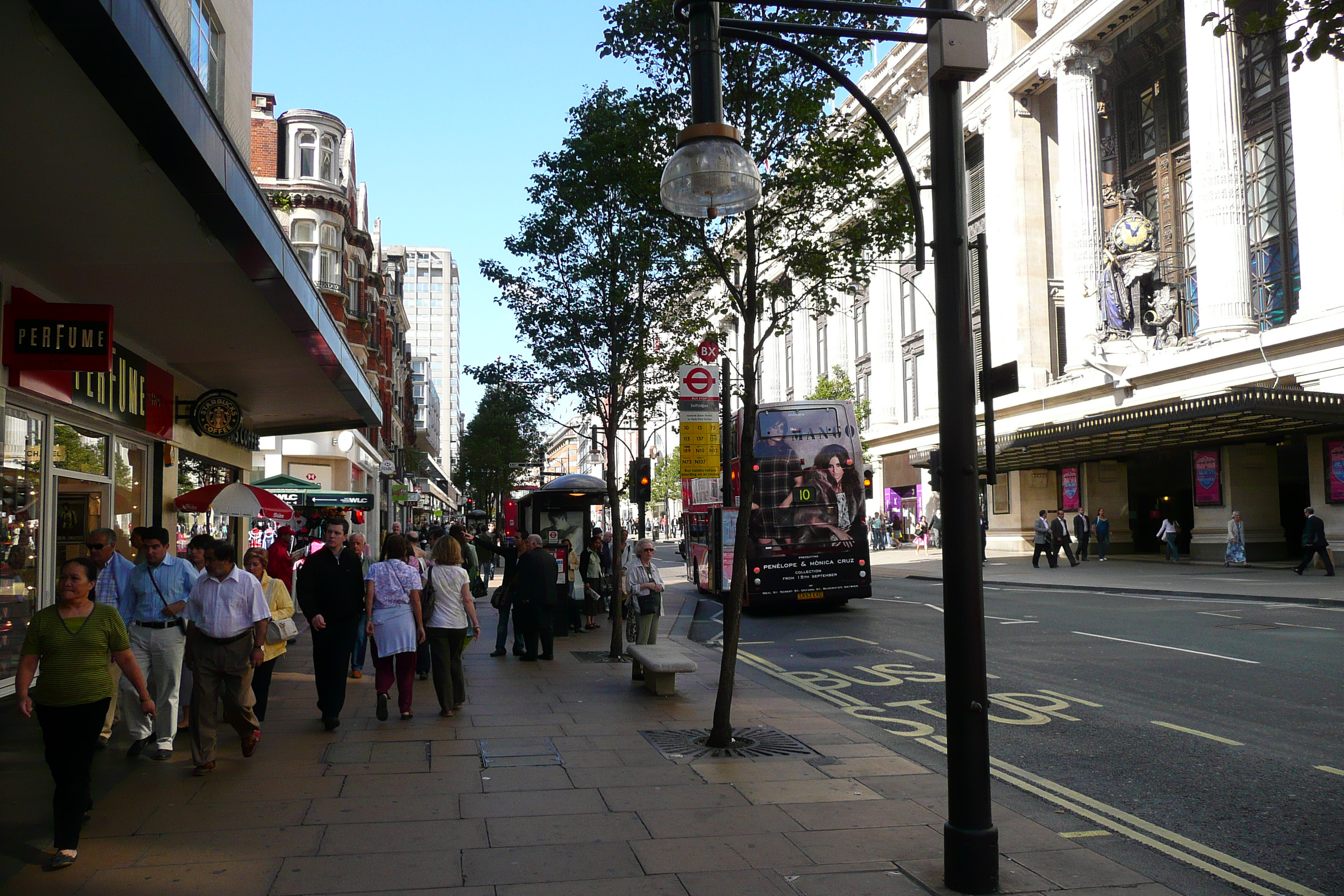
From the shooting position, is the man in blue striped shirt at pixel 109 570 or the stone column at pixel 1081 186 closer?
the man in blue striped shirt at pixel 109 570

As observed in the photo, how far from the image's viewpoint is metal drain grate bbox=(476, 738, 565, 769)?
7.82m

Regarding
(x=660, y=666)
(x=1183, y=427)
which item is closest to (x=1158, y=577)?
(x=1183, y=427)

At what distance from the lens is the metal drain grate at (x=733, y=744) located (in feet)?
26.7

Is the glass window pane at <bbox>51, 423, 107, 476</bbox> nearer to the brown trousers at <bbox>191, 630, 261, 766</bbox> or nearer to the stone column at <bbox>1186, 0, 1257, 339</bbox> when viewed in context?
the brown trousers at <bbox>191, 630, 261, 766</bbox>

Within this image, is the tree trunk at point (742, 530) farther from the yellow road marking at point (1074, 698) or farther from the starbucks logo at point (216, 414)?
the starbucks logo at point (216, 414)

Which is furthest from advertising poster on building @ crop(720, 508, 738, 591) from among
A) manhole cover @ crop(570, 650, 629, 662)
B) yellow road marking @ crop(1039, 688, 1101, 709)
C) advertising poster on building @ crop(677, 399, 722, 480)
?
yellow road marking @ crop(1039, 688, 1101, 709)

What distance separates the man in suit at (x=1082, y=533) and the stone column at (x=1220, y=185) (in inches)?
308

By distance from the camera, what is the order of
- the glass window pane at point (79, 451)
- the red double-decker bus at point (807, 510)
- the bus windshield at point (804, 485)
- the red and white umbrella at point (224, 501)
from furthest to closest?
the bus windshield at point (804, 485) → the red double-decker bus at point (807, 510) → the red and white umbrella at point (224, 501) → the glass window pane at point (79, 451)

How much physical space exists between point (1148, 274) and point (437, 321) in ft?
443

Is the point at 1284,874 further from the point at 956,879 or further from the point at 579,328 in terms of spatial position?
the point at 579,328

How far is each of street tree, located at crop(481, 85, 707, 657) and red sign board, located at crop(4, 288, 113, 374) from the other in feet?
17.0

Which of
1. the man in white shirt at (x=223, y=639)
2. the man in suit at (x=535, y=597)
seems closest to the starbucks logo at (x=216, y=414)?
the man in suit at (x=535, y=597)

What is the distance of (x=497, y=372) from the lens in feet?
64.4

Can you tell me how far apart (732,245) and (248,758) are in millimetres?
5882
